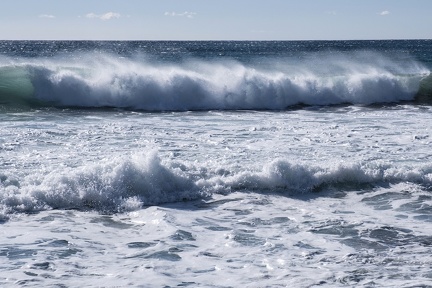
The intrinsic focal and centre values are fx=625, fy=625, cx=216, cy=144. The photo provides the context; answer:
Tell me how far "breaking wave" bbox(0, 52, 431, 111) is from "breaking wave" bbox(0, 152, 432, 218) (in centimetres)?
997

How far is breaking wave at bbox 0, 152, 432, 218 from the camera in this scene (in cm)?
891

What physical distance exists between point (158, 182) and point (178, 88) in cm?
1204

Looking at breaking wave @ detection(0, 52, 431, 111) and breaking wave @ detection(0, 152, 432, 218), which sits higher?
breaking wave @ detection(0, 52, 431, 111)

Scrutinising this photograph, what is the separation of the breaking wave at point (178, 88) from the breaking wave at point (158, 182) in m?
9.97

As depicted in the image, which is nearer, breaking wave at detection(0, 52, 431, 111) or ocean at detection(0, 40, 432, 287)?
ocean at detection(0, 40, 432, 287)

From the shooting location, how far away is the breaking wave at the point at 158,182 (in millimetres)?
8906

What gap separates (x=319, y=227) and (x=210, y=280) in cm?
221

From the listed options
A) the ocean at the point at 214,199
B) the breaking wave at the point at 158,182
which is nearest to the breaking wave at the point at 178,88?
the ocean at the point at 214,199

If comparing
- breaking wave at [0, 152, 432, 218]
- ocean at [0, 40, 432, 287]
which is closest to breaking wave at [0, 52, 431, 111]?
ocean at [0, 40, 432, 287]

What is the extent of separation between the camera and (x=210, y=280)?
6301 mm

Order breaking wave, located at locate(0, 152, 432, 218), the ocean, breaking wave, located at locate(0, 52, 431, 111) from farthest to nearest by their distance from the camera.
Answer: breaking wave, located at locate(0, 52, 431, 111), breaking wave, located at locate(0, 152, 432, 218), the ocean

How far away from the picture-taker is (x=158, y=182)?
9664 mm

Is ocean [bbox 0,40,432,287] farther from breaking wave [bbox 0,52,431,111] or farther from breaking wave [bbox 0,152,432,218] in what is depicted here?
breaking wave [bbox 0,52,431,111]

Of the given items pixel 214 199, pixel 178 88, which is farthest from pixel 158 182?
pixel 178 88
